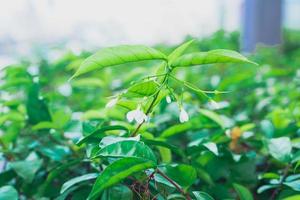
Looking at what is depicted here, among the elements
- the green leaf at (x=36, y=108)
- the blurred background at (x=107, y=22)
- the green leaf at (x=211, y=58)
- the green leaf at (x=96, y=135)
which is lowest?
the blurred background at (x=107, y=22)

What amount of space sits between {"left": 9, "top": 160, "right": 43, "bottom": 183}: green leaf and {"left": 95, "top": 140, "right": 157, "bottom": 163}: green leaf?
0.27 m

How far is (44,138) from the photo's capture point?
3.23 ft

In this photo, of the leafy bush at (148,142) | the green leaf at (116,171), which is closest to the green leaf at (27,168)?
the leafy bush at (148,142)

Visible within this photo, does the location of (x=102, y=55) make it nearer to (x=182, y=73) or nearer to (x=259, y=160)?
(x=259, y=160)

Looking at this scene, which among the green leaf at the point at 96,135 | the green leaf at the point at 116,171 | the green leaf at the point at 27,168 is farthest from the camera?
the green leaf at the point at 27,168

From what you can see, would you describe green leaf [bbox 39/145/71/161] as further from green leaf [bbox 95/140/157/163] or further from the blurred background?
the blurred background

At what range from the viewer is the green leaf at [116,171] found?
22.6 inches

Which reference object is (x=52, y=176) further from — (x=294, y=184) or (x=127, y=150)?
(x=294, y=184)

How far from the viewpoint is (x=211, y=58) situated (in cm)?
61

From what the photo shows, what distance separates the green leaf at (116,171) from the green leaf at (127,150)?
1cm

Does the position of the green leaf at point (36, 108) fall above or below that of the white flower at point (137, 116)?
below

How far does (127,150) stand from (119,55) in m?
0.14

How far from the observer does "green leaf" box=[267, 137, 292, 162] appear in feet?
2.56

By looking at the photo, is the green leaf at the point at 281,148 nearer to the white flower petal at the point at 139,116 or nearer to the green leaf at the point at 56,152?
the white flower petal at the point at 139,116
